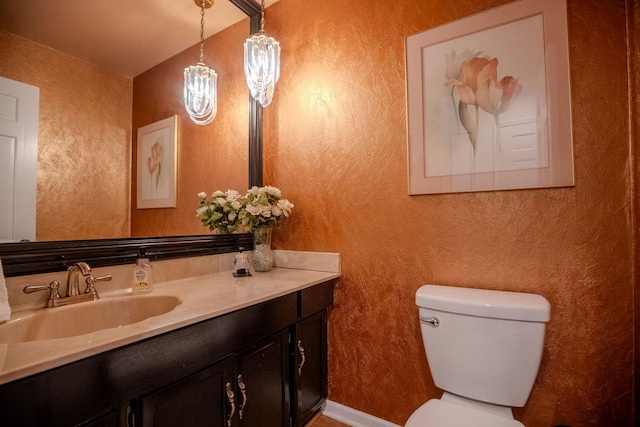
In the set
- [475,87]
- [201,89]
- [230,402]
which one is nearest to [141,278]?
[230,402]

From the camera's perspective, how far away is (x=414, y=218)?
4.56ft

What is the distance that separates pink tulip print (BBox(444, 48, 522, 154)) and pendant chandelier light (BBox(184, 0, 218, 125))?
1.20 m

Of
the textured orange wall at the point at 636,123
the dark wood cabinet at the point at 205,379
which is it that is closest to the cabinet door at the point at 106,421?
the dark wood cabinet at the point at 205,379

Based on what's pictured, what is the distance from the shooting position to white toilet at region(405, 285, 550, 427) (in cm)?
101

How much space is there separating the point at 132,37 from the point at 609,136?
1900mm

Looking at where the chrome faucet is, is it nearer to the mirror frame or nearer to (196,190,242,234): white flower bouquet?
the mirror frame

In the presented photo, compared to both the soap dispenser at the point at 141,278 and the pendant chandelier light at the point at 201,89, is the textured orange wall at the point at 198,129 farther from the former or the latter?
the soap dispenser at the point at 141,278

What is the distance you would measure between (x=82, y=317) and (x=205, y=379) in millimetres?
475

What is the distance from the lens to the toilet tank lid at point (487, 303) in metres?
1.01

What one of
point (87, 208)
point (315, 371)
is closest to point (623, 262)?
point (315, 371)

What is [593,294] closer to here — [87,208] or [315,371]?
[315,371]

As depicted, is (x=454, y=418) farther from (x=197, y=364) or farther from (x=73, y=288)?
(x=73, y=288)

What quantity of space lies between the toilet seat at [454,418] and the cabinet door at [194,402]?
0.61m

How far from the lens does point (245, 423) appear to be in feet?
3.57
